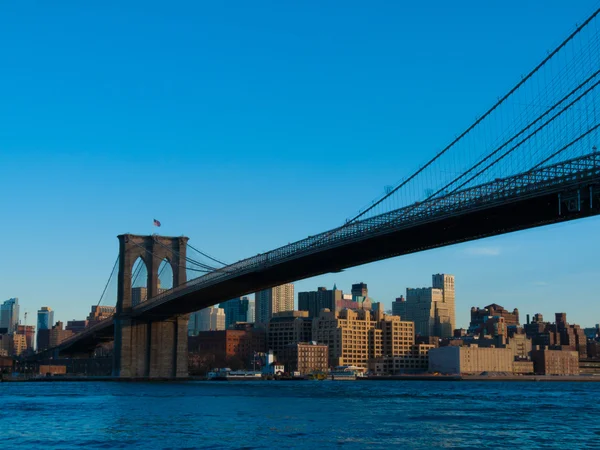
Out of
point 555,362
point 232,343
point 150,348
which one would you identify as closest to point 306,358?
point 232,343

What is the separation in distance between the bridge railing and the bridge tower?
11377 millimetres

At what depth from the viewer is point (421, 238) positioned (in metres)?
44.3

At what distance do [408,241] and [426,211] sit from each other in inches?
174

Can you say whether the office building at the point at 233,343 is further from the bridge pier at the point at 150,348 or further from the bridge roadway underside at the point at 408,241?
the bridge roadway underside at the point at 408,241

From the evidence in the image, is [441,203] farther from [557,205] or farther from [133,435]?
[133,435]

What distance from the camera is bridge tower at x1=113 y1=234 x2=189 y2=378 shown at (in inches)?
2736

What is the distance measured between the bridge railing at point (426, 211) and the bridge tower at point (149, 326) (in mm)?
11377

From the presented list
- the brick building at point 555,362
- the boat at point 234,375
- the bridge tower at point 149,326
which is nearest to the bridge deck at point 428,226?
the bridge tower at point 149,326

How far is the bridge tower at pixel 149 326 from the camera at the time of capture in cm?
6950

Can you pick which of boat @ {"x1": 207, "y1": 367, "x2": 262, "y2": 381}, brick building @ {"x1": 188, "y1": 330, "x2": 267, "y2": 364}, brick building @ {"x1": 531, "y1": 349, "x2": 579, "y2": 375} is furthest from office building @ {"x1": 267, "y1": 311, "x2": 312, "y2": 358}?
boat @ {"x1": 207, "y1": 367, "x2": 262, "y2": 381}

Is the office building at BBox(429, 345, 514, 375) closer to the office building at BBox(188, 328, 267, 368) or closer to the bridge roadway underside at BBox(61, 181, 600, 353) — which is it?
the office building at BBox(188, 328, 267, 368)

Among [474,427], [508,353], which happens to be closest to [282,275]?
[474,427]

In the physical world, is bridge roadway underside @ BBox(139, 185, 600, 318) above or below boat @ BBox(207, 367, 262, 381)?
above

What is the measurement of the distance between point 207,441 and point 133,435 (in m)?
3.02
